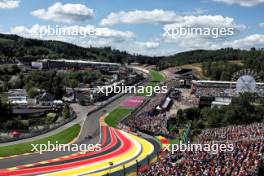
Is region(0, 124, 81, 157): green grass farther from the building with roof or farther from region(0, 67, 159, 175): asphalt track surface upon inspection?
the building with roof

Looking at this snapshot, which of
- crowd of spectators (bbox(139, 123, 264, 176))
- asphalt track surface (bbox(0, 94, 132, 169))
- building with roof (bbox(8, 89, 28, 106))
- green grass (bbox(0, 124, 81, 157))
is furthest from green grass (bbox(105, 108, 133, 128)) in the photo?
crowd of spectators (bbox(139, 123, 264, 176))

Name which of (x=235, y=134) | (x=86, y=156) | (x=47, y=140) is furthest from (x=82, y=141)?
(x=235, y=134)

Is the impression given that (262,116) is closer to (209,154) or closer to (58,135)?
(58,135)

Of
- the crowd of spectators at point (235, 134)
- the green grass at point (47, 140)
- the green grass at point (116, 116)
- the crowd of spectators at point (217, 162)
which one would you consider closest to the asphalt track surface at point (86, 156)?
the green grass at point (47, 140)

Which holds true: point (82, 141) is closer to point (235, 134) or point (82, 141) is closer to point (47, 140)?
point (47, 140)

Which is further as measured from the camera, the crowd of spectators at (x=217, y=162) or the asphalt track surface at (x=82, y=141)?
the asphalt track surface at (x=82, y=141)

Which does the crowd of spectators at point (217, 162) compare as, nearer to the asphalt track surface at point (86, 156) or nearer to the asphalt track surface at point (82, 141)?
the asphalt track surface at point (86, 156)
